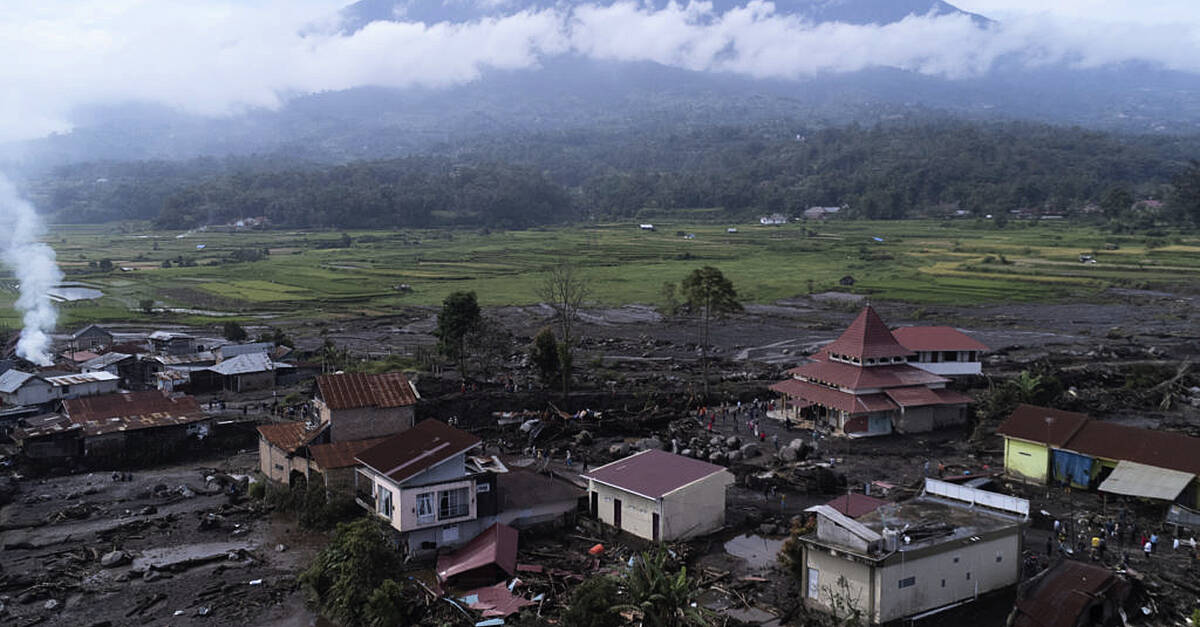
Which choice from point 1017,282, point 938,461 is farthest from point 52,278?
point 1017,282

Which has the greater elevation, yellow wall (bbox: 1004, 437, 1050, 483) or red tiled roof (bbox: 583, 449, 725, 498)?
red tiled roof (bbox: 583, 449, 725, 498)

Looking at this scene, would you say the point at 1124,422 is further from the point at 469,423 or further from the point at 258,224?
the point at 258,224

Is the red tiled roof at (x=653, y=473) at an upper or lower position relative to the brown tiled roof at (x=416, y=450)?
lower

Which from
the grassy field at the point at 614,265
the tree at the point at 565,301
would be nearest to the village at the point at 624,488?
the tree at the point at 565,301

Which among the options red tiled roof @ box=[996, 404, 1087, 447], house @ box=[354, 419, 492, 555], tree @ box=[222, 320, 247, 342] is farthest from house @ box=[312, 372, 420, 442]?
tree @ box=[222, 320, 247, 342]

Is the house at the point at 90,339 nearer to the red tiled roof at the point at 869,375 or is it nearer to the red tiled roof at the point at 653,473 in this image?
the red tiled roof at the point at 653,473

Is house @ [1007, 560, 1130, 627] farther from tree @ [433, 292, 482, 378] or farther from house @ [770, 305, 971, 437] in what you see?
tree @ [433, 292, 482, 378]
